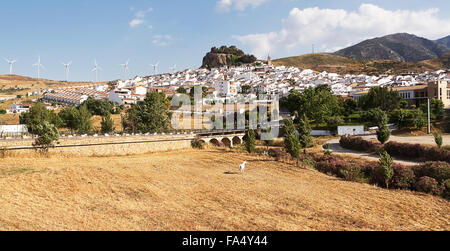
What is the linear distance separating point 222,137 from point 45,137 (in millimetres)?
26103

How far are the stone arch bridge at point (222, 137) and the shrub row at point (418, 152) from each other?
20.5m

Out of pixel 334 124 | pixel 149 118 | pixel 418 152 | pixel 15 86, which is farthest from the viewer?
pixel 15 86

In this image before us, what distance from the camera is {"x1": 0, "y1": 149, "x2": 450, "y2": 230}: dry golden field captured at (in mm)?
11258

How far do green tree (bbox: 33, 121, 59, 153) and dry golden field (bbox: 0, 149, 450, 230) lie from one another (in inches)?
271

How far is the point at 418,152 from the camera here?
3072 cm

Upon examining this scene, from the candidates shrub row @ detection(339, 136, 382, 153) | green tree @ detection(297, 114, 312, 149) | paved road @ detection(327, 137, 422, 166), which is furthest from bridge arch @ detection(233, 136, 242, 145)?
green tree @ detection(297, 114, 312, 149)

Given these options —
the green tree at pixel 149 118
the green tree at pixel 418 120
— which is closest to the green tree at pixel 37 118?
the green tree at pixel 149 118

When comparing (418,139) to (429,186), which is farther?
(418,139)

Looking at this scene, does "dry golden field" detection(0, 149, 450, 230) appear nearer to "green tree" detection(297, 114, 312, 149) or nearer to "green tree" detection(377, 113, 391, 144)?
"green tree" detection(297, 114, 312, 149)

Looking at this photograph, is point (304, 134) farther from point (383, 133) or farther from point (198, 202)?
point (198, 202)

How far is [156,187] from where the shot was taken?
17.8m

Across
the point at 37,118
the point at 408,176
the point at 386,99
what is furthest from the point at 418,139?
the point at 37,118

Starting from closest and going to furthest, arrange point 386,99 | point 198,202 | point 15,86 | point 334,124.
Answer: point 198,202, point 334,124, point 386,99, point 15,86

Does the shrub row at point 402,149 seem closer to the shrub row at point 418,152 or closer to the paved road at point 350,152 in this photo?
the shrub row at point 418,152
